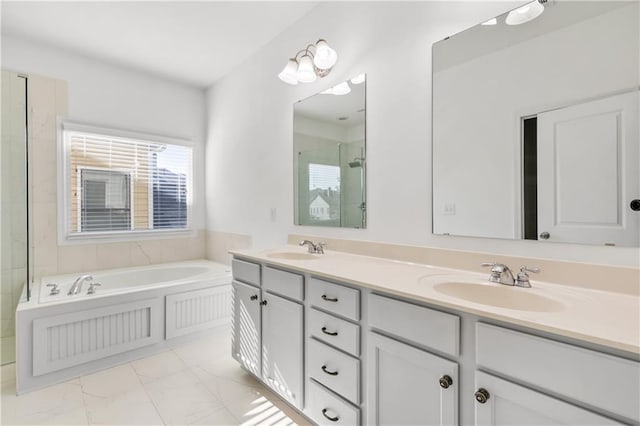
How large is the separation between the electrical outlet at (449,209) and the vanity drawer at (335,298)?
64 centimetres

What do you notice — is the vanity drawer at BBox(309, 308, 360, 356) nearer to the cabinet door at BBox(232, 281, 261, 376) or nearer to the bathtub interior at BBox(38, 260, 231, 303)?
the cabinet door at BBox(232, 281, 261, 376)

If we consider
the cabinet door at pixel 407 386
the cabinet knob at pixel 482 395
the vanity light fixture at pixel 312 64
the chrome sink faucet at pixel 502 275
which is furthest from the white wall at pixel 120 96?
the cabinet knob at pixel 482 395

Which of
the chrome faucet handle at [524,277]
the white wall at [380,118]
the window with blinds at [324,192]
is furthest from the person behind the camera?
the window with blinds at [324,192]

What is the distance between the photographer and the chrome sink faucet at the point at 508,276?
1.23m

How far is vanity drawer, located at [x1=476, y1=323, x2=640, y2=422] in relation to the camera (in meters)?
0.74

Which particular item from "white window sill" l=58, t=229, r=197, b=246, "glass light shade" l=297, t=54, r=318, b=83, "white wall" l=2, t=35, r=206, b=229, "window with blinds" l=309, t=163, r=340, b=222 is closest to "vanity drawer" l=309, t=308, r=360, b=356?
"window with blinds" l=309, t=163, r=340, b=222

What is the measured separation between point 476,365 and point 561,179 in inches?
32.0

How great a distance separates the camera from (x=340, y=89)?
7.09 feet

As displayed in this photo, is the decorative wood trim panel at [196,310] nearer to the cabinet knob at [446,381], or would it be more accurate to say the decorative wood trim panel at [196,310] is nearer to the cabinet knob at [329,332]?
the cabinet knob at [329,332]

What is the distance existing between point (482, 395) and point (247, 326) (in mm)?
1483

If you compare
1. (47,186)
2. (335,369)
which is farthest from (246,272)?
(47,186)

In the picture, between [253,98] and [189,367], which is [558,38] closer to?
[253,98]

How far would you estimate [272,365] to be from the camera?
186 centimetres

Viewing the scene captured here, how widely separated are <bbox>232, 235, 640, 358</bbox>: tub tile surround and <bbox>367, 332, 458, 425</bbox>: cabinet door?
0.22 m
